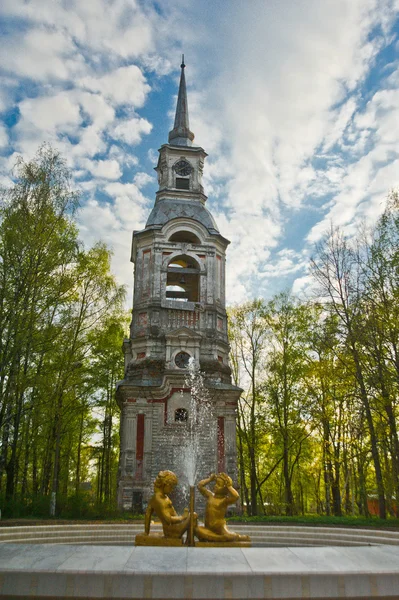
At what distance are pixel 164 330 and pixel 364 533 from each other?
541 inches

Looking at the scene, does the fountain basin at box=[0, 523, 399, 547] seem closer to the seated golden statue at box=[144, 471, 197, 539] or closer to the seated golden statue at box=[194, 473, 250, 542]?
the seated golden statue at box=[144, 471, 197, 539]

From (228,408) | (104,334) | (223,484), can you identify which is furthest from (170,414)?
(223,484)

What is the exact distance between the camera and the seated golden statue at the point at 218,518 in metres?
8.82

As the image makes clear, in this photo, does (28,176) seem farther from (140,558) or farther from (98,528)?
(140,558)

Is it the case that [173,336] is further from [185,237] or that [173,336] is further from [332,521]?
[332,521]

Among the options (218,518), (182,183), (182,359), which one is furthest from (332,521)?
(182,183)

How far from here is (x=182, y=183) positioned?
30.0m

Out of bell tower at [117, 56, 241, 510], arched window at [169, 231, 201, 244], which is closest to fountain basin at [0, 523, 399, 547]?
bell tower at [117, 56, 241, 510]

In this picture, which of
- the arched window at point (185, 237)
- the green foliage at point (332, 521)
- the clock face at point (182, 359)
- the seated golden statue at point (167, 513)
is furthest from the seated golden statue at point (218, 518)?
the arched window at point (185, 237)

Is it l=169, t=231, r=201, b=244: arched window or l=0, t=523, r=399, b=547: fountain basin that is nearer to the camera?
l=0, t=523, r=399, b=547: fountain basin

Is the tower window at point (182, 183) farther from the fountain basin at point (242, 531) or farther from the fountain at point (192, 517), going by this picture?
the fountain at point (192, 517)

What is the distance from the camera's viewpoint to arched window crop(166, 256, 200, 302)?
27.6 metres

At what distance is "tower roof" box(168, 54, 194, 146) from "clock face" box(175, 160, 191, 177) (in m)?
1.73

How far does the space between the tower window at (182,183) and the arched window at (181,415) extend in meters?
13.3
